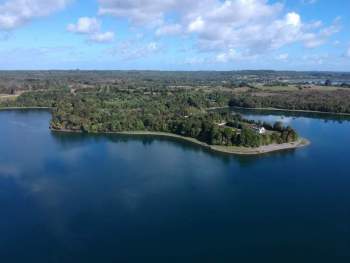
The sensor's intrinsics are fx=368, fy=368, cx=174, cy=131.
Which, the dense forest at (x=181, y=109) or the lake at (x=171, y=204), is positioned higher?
the dense forest at (x=181, y=109)

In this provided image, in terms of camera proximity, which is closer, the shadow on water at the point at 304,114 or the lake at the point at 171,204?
the lake at the point at 171,204

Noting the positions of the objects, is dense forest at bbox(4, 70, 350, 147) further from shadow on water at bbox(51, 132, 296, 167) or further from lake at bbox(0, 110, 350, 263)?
lake at bbox(0, 110, 350, 263)

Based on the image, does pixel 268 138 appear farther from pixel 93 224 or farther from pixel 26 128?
pixel 26 128

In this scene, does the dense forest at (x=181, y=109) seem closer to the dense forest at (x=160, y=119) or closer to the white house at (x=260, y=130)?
the dense forest at (x=160, y=119)

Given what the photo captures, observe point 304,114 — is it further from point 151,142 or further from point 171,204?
point 171,204

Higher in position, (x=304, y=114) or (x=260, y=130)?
(x=260, y=130)

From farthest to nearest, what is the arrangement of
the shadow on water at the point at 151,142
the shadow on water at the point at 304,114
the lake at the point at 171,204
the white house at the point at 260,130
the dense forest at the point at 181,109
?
Result: 1. the shadow on water at the point at 304,114
2. the white house at the point at 260,130
3. the dense forest at the point at 181,109
4. the shadow on water at the point at 151,142
5. the lake at the point at 171,204

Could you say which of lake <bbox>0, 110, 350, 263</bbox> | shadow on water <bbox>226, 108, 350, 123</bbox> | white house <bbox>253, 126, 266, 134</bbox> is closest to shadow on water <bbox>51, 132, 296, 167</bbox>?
lake <bbox>0, 110, 350, 263</bbox>

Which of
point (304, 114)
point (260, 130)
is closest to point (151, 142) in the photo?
point (260, 130)

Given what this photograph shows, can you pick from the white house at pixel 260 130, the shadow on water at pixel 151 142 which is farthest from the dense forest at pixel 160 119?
the shadow on water at pixel 151 142
